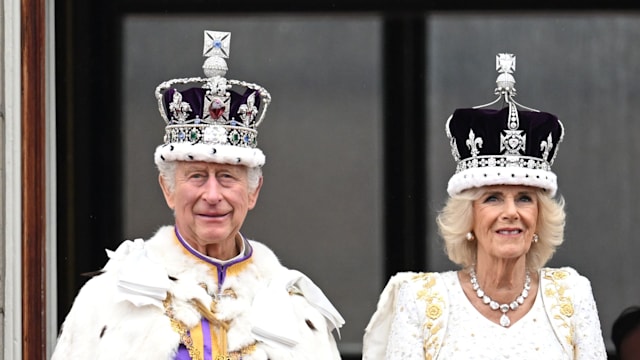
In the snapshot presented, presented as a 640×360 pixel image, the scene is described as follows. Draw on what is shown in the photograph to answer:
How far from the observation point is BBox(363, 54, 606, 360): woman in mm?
6109

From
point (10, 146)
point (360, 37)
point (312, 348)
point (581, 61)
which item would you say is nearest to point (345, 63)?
point (360, 37)

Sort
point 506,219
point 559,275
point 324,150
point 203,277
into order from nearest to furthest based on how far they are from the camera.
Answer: point 203,277 < point 506,219 < point 559,275 < point 324,150

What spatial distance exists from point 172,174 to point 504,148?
4.52 ft

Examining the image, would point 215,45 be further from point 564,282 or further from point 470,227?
point 564,282

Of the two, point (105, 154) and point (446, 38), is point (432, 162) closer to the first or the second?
point (446, 38)

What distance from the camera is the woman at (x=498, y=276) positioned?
20.0ft

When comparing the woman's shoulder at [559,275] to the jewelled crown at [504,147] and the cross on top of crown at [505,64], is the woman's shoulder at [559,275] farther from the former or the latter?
the cross on top of crown at [505,64]

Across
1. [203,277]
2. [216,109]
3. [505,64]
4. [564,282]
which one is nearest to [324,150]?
[505,64]

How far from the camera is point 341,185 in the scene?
8.20 m

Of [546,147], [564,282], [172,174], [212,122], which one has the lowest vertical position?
[564,282]

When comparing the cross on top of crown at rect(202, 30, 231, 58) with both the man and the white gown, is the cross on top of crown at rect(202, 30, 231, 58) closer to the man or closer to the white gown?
the man

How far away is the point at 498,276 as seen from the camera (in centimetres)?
621

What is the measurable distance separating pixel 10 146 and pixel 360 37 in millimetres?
2071

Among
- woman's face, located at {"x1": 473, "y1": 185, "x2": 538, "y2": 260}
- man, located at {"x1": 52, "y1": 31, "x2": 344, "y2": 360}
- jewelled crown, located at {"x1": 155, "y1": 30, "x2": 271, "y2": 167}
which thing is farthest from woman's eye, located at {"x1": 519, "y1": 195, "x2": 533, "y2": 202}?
jewelled crown, located at {"x1": 155, "y1": 30, "x2": 271, "y2": 167}
